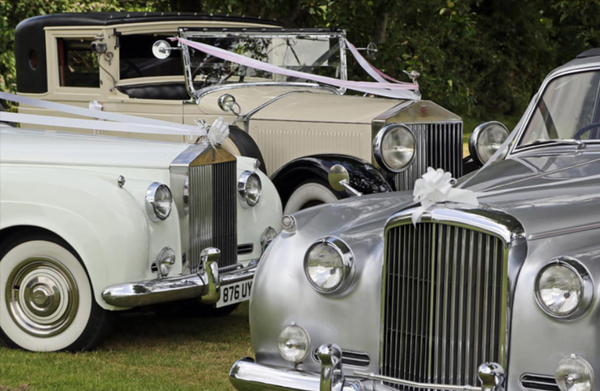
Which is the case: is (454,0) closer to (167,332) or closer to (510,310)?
(167,332)

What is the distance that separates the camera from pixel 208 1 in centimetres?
1024

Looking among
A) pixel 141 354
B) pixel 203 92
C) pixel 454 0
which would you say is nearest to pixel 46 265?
pixel 141 354

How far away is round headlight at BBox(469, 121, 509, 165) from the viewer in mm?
5883

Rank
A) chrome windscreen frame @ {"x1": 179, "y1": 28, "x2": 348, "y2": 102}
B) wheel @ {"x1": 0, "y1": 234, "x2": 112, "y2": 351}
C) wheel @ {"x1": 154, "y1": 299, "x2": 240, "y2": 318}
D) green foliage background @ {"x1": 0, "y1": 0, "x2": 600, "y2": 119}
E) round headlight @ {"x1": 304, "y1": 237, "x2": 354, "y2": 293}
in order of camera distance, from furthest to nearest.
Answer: green foliage background @ {"x1": 0, "y1": 0, "x2": 600, "y2": 119}, chrome windscreen frame @ {"x1": 179, "y1": 28, "x2": 348, "y2": 102}, wheel @ {"x1": 154, "y1": 299, "x2": 240, "y2": 318}, wheel @ {"x1": 0, "y1": 234, "x2": 112, "y2": 351}, round headlight @ {"x1": 304, "y1": 237, "x2": 354, "y2": 293}

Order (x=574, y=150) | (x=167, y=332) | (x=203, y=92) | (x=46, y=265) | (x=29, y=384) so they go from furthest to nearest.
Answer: (x=203, y=92), (x=167, y=332), (x=46, y=265), (x=29, y=384), (x=574, y=150)

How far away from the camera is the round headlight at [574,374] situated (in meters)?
2.78

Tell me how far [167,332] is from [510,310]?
3082 mm

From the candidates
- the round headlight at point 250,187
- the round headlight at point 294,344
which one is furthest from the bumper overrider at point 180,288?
the round headlight at point 294,344

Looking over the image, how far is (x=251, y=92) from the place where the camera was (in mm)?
7406

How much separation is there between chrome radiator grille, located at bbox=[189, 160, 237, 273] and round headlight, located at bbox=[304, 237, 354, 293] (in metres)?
1.81

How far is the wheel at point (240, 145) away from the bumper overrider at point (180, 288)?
1.59 metres

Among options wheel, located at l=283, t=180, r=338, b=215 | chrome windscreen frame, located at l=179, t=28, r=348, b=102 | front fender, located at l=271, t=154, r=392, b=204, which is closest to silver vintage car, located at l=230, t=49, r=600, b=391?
front fender, located at l=271, t=154, r=392, b=204

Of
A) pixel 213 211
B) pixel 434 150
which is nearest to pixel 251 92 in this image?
pixel 434 150

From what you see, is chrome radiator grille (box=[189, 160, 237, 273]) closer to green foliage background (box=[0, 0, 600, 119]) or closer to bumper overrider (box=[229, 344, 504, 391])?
bumper overrider (box=[229, 344, 504, 391])
